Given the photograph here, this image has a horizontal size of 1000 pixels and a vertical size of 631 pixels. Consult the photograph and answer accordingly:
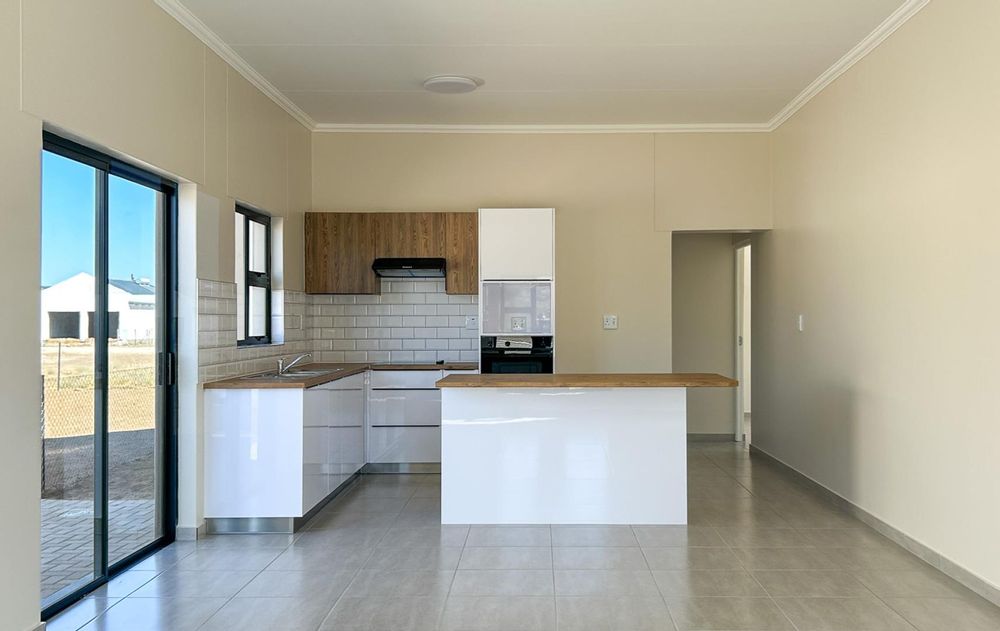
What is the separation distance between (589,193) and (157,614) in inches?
179

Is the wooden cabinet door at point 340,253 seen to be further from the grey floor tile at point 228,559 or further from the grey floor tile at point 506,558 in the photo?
the grey floor tile at point 506,558

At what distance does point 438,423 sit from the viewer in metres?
5.83

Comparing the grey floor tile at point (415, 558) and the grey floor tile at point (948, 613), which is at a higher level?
the grey floor tile at point (415, 558)

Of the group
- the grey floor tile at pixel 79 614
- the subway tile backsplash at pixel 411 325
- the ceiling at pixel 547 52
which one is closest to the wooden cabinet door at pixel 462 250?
the subway tile backsplash at pixel 411 325

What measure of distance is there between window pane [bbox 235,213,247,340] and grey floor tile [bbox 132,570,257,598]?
172cm

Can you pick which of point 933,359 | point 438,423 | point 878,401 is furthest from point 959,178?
point 438,423

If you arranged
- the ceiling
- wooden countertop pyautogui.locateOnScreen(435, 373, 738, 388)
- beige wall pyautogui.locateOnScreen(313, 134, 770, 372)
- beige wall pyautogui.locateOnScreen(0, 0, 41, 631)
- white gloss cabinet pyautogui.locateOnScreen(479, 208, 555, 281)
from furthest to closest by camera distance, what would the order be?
beige wall pyautogui.locateOnScreen(313, 134, 770, 372) → white gloss cabinet pyautogui.locateOnScreen(479, 208, 555, 281) → wooden countertop pyautogui.locateOnScreen(435, 373, 738, 388) → the ceiling → beige wall pyautogui.locateOnScreen(0, 0, 41, 631)

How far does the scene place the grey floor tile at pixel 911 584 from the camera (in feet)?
10.7

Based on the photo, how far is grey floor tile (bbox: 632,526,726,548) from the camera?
4.00 meters

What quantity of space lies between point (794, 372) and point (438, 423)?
283cm

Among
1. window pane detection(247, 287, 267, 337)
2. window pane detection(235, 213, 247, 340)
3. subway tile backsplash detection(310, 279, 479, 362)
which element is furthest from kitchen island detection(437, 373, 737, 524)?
subway tile backsplash detection(310, 279, 479, 362)

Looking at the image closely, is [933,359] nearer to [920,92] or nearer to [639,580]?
→ [920,92]

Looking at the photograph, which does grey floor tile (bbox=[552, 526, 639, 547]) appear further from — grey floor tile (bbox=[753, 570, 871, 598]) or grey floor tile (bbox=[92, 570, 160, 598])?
grey floor tile (bbox=[92, 570, 160, 598])

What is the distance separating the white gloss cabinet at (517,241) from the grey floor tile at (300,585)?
2858 mm
